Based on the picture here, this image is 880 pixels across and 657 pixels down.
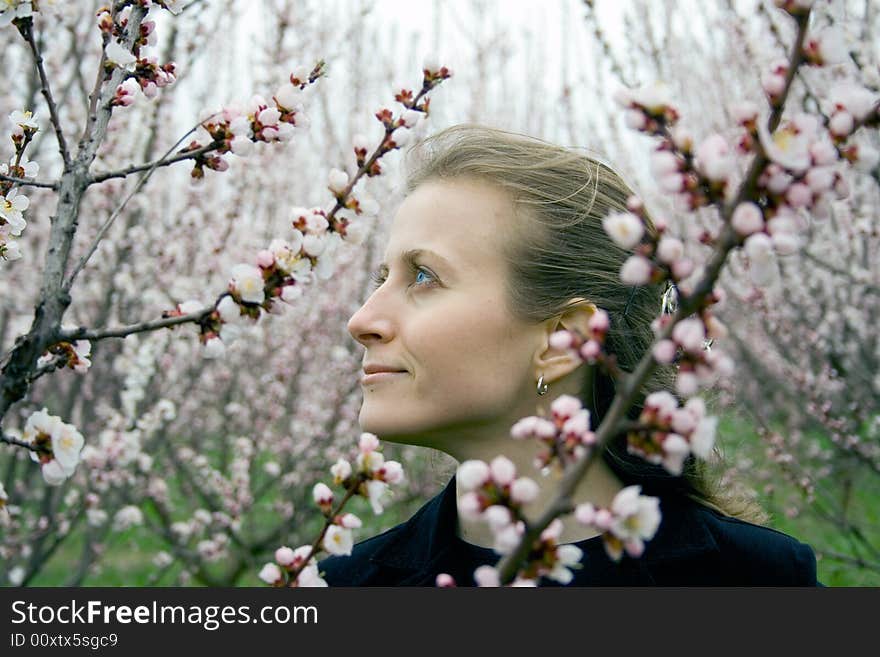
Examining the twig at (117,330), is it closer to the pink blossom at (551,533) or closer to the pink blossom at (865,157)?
the pink blossom at (551,533)

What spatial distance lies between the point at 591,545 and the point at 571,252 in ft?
1.95

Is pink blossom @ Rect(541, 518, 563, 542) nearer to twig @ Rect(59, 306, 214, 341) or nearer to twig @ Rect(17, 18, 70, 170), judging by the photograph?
twig @ Rect(59, 306, 214, 341)

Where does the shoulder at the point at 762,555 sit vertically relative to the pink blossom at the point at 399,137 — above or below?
below

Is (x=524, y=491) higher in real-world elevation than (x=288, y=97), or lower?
lower

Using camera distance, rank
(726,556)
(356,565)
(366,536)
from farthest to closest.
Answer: (366,536), (356,565), (726,556)

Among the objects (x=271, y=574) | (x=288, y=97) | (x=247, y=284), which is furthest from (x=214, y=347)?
(x=288, y=97)

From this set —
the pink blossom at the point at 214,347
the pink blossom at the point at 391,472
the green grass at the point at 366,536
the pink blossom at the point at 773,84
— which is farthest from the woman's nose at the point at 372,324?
the green grass at the point at 366,536

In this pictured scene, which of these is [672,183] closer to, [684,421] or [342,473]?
[684,421]

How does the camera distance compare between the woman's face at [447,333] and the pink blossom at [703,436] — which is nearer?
the pink blossom at [703,436]

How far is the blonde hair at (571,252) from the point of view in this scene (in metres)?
1.63

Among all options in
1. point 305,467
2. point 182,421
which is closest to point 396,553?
point 305,467

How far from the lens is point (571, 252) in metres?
1.71

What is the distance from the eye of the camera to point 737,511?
1.88 meters

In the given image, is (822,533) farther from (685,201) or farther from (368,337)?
(685,201)
